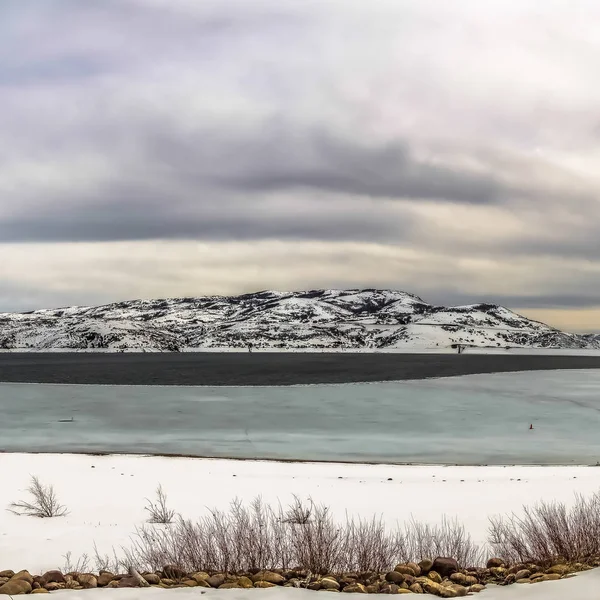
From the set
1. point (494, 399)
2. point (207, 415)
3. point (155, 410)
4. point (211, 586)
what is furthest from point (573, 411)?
point (211, 586)

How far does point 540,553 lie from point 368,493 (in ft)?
28.7

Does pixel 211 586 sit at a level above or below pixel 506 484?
above

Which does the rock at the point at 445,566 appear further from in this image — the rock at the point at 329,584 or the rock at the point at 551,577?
the rock at the point at 329,584

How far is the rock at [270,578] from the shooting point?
880cm

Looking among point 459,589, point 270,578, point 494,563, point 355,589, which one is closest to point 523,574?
point 494,563

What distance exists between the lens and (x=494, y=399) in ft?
187

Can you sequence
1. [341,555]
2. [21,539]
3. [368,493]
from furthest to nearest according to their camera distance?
1. [368,493]
2. [21,539]
3. [341,555]

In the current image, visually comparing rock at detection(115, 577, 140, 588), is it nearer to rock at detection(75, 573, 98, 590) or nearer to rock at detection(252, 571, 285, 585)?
rock at detection(75, 573, 98, 590)

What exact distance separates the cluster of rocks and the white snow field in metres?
2.55

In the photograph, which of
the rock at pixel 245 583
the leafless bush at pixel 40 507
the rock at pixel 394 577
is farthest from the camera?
the leafless bush at pixel 40 507

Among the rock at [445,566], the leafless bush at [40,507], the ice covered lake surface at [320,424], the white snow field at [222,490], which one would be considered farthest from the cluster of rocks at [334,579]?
the ice covered lake surface at [320,424]

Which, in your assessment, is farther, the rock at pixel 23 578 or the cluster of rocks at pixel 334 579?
the rock at pixel 23 578

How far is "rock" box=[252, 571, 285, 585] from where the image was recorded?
28.9 feet

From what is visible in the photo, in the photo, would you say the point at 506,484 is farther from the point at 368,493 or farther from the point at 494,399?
the point at 494,399
